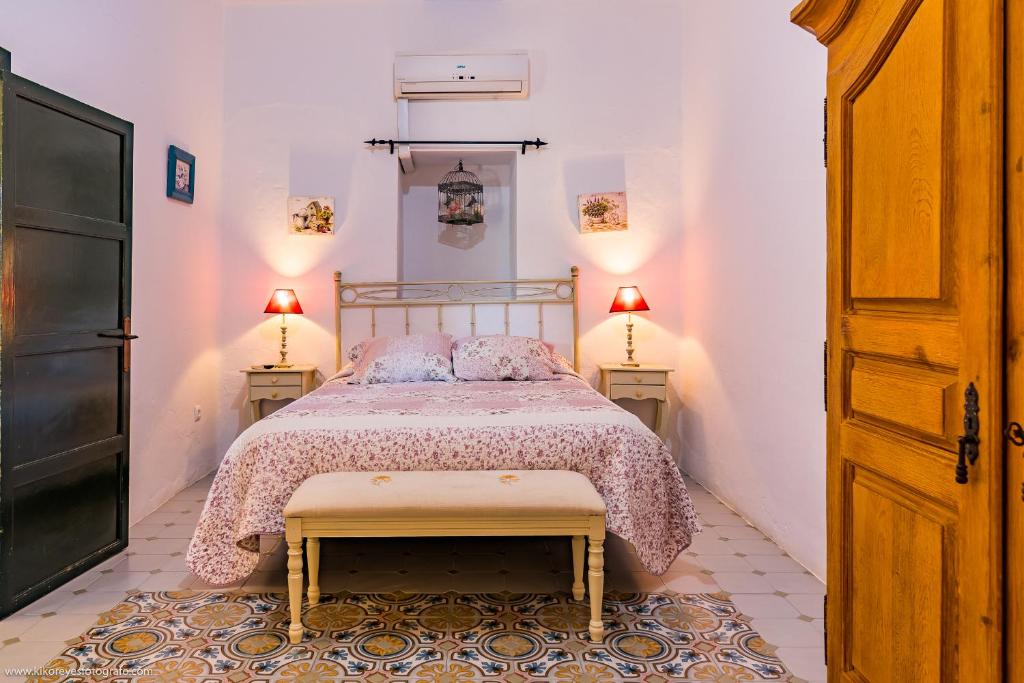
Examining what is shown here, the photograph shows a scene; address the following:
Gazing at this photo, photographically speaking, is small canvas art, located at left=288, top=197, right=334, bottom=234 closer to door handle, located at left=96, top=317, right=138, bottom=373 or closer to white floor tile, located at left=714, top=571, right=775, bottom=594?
door handle, located at left=96, top=317, right=138, bottom=373

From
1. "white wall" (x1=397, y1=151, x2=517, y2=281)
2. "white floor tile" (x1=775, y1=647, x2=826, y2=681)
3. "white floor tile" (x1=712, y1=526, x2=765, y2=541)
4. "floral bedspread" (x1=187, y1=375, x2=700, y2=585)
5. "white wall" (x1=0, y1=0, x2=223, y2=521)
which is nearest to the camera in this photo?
"white floor tile" (x1=775, y1=647, x2=826, y2=681)

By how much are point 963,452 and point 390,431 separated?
1872 mm

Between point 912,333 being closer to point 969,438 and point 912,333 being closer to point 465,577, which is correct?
point 969,438

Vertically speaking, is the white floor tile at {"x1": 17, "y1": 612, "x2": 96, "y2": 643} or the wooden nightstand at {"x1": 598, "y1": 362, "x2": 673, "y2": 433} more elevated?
the wooden nightstand at {"x1": 598, "y1": 362, "x2": 673, "y2": 433}

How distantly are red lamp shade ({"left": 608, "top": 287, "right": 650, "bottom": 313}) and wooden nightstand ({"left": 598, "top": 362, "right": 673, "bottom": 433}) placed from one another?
1.32 ft

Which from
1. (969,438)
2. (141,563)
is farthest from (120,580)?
(969,438)

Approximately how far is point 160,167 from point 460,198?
6.56 feet

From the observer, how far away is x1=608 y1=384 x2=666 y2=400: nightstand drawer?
3.94m

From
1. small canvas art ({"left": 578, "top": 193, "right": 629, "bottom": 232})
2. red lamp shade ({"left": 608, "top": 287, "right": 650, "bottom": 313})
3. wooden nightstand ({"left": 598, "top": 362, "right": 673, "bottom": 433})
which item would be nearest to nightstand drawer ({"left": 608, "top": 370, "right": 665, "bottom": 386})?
wooden nightstand ({"left": 598, "top": 362, "right": 673, "bottom": 433})

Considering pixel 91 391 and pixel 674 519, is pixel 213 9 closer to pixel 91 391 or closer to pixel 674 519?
pixel 91 391

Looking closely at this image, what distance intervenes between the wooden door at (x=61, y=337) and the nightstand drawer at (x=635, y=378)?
275cm

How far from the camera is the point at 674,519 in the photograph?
94.6 inches

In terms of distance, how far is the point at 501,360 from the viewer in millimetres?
3512

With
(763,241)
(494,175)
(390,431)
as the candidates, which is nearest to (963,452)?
(390,431)
